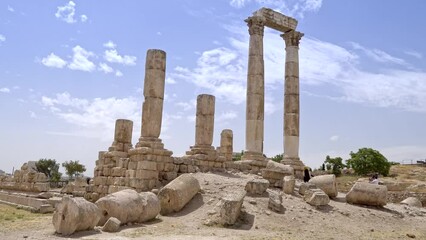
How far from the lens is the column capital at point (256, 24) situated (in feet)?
79.4

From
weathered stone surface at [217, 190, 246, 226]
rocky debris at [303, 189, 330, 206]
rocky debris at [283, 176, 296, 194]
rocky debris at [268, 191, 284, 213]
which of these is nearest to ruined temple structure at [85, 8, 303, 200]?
rocky debris at [283, 176, 296, 194]

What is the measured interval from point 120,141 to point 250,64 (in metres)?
8.54

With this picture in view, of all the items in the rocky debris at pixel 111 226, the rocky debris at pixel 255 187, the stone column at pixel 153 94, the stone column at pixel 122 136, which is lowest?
the rocky debris at pixel 111 226

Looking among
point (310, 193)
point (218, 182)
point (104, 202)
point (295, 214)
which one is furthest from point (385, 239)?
point (104, 202)

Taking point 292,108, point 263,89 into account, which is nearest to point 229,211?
point 263,89

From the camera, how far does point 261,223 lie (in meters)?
12.7

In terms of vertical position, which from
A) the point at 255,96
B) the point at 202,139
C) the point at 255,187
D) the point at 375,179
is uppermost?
the point at 255,96

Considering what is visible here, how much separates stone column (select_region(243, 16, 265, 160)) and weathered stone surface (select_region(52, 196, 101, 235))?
1302 centimetres

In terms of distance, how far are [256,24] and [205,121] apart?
24.7ft

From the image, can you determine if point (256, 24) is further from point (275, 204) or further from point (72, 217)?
point (72, 217)

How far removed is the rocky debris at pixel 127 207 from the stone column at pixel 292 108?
1277cm

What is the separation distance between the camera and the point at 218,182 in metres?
16.5

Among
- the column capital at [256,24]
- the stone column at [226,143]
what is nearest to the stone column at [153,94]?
the stone column at [226,143]

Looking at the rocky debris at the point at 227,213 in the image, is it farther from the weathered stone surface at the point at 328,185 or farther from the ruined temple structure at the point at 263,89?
the ruined temple structure at the point at 263,89
